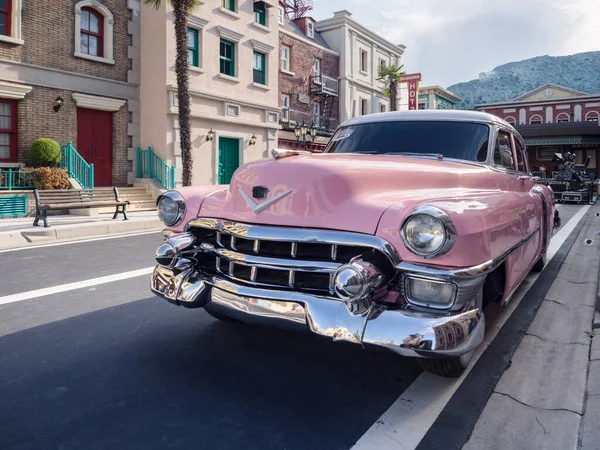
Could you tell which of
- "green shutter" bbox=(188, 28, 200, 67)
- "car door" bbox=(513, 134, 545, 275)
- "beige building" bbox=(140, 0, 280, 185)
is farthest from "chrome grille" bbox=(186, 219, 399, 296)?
"green shutter" bbox=(188, 28, 200, 67)

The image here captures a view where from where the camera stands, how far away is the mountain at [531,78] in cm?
15050

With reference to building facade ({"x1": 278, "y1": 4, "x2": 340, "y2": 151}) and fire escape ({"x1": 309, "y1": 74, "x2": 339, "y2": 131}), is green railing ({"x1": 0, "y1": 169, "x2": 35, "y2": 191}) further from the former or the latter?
fire escape ({"x1": 309, "y1": 74, "x2": 339, "y2": 131})

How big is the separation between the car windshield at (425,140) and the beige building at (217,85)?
15018 millimetres

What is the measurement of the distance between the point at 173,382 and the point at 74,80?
16069 mm

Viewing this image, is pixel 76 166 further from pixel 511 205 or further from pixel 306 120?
pixel 306 120

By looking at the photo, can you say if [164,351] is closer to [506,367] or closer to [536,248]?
[506,367]

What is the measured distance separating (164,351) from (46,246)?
6.13 meters

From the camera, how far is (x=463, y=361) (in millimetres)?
2861

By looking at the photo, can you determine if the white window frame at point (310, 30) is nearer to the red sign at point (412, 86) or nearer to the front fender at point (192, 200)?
the red sign at point (412, 86)

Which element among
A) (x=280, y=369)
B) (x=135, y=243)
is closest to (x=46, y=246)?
(x=135, y=243)

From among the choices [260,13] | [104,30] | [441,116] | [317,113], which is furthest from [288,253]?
[317,113]

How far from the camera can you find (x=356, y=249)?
257 cm

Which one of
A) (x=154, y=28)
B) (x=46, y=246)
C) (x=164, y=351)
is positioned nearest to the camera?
(x=164, y=351)

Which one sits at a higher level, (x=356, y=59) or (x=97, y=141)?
(x=356, y=59)
